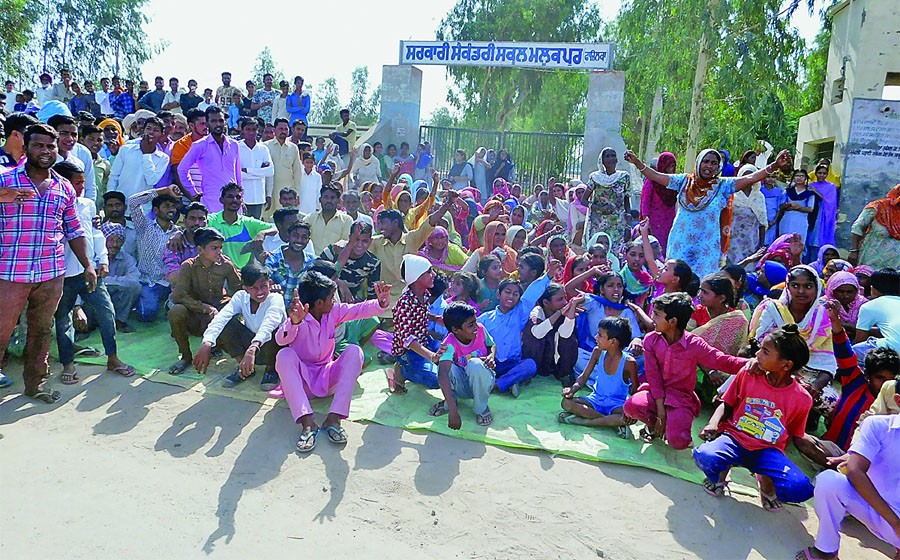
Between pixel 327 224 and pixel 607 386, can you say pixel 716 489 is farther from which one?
pixel 327 224

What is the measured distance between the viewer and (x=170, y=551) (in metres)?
2.84

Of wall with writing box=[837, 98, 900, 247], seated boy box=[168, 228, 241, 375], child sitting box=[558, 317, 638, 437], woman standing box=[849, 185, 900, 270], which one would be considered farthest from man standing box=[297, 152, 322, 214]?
wall with writing box=[837, 98, 900, 247]

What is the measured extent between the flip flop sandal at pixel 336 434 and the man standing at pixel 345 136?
9.29m

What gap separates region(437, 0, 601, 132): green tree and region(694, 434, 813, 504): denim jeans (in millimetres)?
20059

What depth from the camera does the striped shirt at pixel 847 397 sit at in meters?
3.82

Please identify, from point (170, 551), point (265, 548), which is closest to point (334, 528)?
point (265, 548)

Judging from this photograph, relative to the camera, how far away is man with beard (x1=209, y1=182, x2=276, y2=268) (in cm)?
570

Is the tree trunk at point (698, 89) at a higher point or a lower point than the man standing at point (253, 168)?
higher

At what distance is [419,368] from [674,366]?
5.69 ft

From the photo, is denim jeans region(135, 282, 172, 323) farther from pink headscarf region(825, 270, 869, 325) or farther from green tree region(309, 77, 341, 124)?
green tree region(309, 77, 341, 124)

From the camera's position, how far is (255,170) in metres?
7.31

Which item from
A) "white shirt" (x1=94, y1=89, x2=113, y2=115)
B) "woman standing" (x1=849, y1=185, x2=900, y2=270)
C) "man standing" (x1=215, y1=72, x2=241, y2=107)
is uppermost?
"man standing" (x1=215, y1=72, x2=241, y2=107)

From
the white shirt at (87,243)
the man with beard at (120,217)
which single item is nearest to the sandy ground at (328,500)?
the white shirt at (87,243)

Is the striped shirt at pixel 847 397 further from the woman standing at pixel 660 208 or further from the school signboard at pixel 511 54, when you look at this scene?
the school signboard at pixel 511 54
